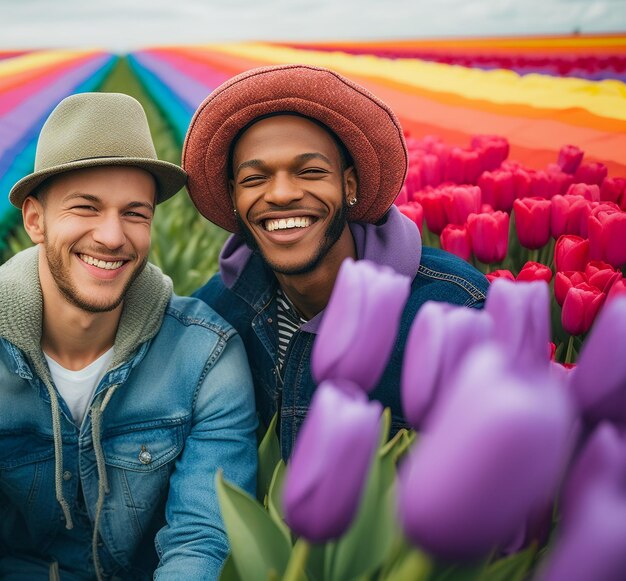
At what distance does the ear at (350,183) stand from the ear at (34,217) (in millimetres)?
888

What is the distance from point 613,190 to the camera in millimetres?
2699

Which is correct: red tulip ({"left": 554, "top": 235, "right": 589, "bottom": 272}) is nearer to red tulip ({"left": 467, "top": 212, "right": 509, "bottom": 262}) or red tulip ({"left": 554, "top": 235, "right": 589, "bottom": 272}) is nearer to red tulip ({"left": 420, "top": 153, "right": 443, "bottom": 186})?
red tulip ({"left": 467, "top": 212, "right": 509, "bottom": 262})

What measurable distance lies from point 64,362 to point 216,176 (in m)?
0.70

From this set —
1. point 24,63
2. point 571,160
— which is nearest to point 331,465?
point 571,160

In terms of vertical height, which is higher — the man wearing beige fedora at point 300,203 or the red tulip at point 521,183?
the red tulip at point 521,183

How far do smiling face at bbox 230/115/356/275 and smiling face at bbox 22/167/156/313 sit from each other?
318 mm

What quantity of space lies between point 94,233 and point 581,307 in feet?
4.18

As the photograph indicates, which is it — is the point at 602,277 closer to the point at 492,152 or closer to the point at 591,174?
the point at 591,174

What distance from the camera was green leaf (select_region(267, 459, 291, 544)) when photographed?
95 centimetres

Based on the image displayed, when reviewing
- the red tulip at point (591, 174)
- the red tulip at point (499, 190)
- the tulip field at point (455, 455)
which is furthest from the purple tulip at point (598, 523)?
the red tulip at point (591, 174)

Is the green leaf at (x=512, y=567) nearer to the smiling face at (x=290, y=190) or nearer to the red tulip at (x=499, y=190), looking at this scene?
the smiling face at (x=290, y=190)

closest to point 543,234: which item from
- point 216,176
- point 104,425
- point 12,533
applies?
point 216,176

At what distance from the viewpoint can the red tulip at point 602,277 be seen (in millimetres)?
1769

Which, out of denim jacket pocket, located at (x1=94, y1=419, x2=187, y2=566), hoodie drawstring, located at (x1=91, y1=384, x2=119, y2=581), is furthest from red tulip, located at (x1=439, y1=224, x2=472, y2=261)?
hoodie drawstring, located at (x1=91, y1=384, x2=119, y2=581)
